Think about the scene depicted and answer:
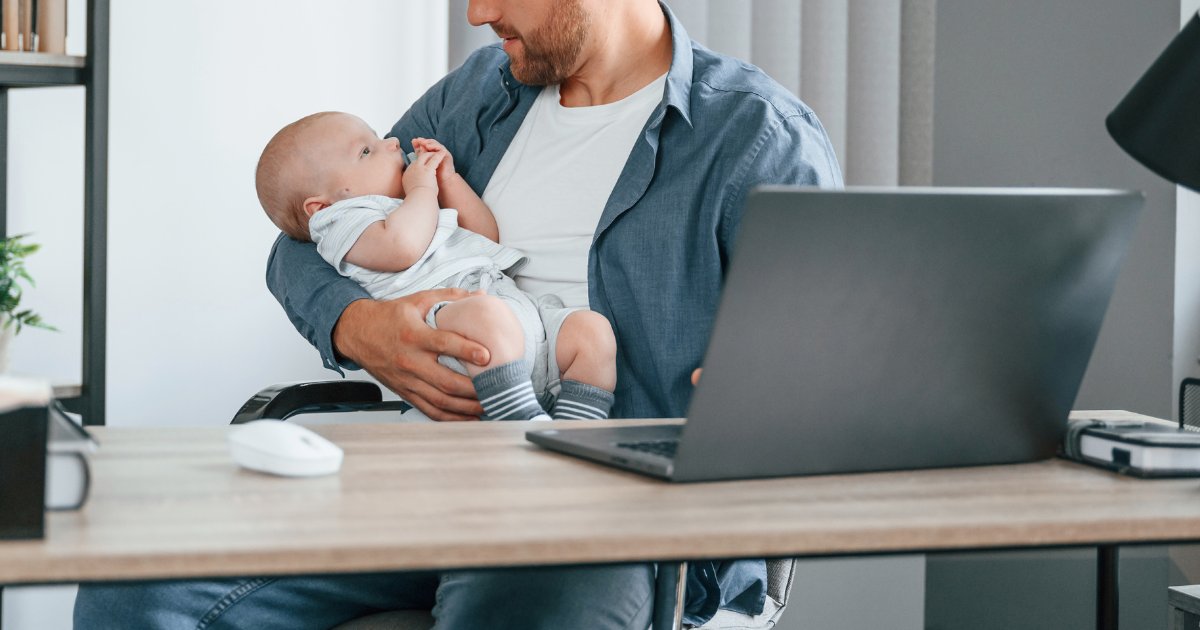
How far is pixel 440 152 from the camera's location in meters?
1.80

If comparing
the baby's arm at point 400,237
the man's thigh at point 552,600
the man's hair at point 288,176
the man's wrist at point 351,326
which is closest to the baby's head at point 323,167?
the man's hair at point 288,176

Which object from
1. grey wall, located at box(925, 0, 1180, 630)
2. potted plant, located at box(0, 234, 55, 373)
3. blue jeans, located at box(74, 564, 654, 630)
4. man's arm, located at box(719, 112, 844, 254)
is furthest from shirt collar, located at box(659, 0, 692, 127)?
potted plant, located at box(0, 234, 55, 373)

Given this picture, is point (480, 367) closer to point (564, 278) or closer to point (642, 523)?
point (564, 278)

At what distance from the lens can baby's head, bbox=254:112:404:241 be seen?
69.3 inches

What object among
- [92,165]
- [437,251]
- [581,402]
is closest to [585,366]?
[581,402]

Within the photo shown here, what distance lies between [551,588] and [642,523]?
0.37 metres

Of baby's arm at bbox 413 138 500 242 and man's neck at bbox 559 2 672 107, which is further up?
man's neck at bbox 559 2 672 107

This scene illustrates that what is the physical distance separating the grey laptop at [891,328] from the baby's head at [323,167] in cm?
96

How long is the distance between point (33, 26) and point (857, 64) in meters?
1.69

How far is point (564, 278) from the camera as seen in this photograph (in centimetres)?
170

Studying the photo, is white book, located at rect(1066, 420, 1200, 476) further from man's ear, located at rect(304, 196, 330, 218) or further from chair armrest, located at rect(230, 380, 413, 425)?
man's ear, located at rect(304, 196, 330, 218)

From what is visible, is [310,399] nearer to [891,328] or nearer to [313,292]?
[313,292]

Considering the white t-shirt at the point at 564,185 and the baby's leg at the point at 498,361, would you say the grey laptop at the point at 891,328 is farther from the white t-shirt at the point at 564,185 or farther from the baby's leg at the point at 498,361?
the white t-shirt at the point at 564,185

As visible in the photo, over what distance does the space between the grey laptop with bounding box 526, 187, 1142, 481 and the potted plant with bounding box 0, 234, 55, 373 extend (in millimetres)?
1542
